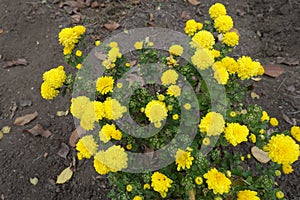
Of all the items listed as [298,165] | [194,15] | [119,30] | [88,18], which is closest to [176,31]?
[194,15]

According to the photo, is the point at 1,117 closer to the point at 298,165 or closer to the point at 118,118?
the point at 118,118

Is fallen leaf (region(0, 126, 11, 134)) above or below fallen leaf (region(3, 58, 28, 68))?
below

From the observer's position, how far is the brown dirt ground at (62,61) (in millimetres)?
2277

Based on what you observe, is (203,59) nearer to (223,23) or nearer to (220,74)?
(220,74)

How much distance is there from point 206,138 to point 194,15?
202 cm

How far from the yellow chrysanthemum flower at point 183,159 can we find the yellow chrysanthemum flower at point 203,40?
516mm

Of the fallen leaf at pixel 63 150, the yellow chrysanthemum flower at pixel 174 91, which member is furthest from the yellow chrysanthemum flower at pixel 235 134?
the fallen leaf at pixel 63 150

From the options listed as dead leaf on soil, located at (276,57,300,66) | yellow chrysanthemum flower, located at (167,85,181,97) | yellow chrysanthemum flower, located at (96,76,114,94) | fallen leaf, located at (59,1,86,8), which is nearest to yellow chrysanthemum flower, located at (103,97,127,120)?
yellow chrysanthemum flower, located at (96,76,114,94)

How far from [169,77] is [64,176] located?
1191 millimetres

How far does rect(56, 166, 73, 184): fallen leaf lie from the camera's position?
2270 millimetres

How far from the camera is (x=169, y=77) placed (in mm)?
1560

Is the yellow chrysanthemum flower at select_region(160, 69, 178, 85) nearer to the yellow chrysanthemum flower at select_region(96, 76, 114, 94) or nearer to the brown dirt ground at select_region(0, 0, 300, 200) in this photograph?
the yellow chrysanthemum flower at select_region(96, 76, 114, 94)

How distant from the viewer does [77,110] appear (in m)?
1.58

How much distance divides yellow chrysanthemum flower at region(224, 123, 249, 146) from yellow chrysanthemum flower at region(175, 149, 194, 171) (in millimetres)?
189
